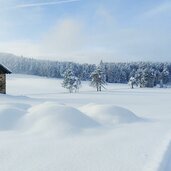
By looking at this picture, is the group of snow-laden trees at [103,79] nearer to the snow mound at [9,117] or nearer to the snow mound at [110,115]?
the snow mound at [110,115]

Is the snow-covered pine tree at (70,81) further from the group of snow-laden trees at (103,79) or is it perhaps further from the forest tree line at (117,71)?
the forest tree line at (117,71)

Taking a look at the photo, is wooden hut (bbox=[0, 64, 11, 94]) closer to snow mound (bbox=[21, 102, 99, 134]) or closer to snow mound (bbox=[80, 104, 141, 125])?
snow mound (bbox=[80, 104, 141, 125])

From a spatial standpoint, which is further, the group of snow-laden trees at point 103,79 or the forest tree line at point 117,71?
the forest tree line at point 117,71

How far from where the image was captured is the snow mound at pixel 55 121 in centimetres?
984

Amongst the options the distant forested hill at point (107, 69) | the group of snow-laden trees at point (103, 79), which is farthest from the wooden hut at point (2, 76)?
the distant forested hill at point (107, 69)

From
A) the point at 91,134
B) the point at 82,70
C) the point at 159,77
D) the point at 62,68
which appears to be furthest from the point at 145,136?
the point at 62,68

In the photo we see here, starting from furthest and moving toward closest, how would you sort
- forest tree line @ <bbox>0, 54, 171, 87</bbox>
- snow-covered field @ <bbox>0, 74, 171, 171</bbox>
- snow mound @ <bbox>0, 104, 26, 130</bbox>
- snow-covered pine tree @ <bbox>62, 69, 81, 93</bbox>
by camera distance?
forest tree line @ <bbox>0, 54, 171, 87</bbox>
snow-covered pine tree @ <bbox>62, 69, 81, 93</bbox>
snow mound @ <bbox>0, 104, 26, 130</bbox>
snow-covered field @ <bbox>0, 74, 171, 171</bbox>

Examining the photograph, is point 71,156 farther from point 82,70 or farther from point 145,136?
point 82,70

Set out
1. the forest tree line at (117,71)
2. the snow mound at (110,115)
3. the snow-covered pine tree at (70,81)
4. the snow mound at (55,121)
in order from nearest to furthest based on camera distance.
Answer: the snow mound at (55,121)
the snow mound at (110,115)
the snow-covered pine tree at (70,81)
the forest tree line at (117,71)

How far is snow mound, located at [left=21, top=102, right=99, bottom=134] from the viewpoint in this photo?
984 cm

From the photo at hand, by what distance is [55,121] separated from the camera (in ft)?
33.4

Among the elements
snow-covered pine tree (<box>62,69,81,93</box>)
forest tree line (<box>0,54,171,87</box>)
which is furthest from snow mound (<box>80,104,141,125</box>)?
Answer: forest tree line (<box>0,54,171,87</box>)

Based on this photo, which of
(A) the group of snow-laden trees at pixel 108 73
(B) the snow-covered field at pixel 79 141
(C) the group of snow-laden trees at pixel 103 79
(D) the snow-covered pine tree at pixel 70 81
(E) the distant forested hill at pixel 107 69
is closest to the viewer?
(B) the snow-covered field at pixel 79 141

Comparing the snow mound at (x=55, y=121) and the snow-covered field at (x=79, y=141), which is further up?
the snow mound at (x=55, y=121)
